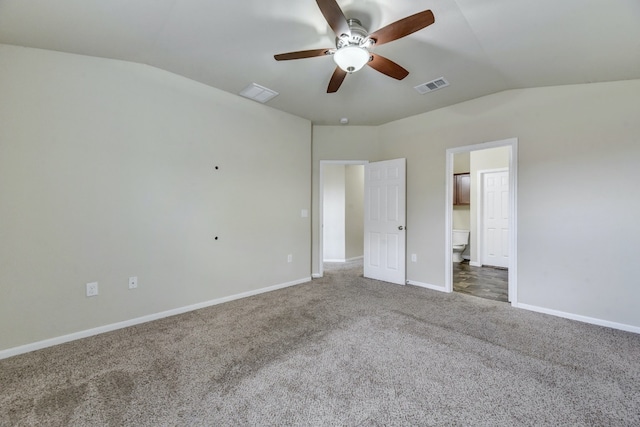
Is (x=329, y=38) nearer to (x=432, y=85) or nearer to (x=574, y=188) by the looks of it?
(x=432, y=85)

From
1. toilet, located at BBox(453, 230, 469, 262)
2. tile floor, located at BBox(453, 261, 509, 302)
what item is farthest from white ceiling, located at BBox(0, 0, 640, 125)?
toilet, located at BBox(453, 230, 469, 262)

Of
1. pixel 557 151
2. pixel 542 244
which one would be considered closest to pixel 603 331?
pixel 542 244

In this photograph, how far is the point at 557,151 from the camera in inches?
120

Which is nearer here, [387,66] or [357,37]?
[357,37]

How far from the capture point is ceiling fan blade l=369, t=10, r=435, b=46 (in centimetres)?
169

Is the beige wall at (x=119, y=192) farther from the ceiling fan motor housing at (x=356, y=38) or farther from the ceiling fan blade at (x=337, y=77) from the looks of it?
the ceiling fan motor housing at (x=356, y=38)

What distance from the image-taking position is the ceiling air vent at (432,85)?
3.10 metres

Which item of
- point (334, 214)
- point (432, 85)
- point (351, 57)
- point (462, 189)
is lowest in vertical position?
point (334, 214)

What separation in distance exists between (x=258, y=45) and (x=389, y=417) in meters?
2.97

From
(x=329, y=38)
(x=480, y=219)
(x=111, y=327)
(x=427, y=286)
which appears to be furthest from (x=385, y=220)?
(x=111, y=327)

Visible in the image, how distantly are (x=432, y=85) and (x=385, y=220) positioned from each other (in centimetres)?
211

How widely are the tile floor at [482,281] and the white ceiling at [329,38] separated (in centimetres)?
268

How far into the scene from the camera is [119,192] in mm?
2730

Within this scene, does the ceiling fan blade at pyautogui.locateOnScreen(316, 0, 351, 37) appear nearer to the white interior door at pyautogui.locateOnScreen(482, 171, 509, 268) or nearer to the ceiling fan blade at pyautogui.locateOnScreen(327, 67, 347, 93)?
the ceiling fan blade at pyautogui.locateOnScreen(327, 67, 347, 93)
